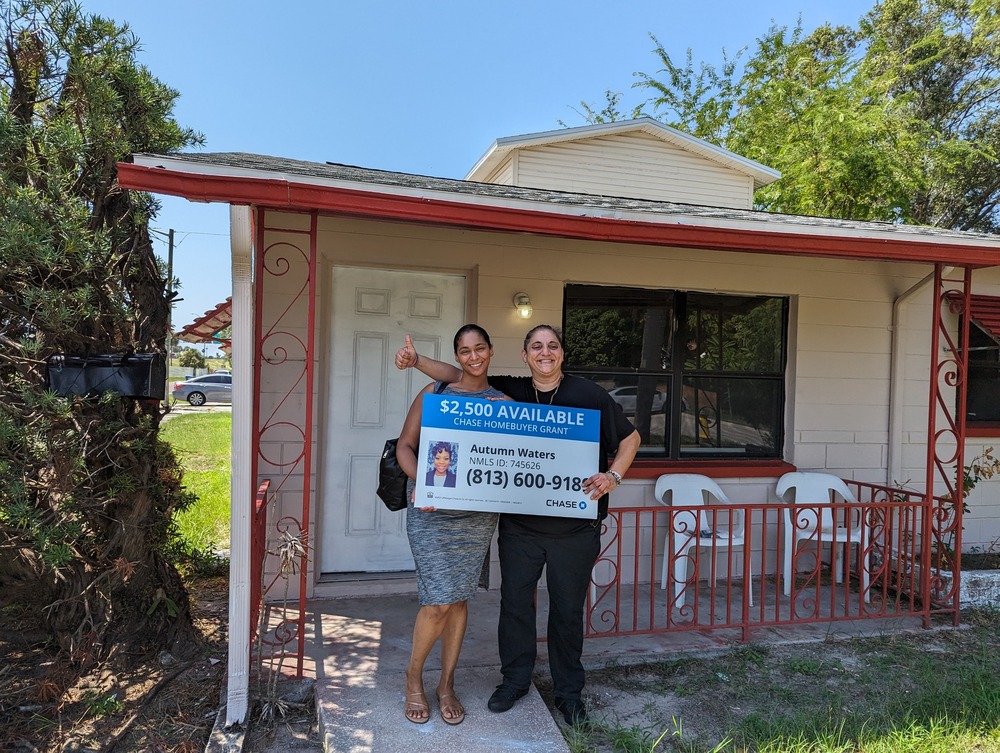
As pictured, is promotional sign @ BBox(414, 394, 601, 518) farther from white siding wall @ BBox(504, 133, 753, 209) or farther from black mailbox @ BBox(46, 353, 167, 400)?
white siding wall @ BBox(504, 133, 753, 209)

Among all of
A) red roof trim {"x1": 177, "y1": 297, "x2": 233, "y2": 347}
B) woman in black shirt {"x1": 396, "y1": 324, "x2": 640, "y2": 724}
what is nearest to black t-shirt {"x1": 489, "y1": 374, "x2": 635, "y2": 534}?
woman in black shirt {"x1": 396, "y1": 324, "x2": 640, "y2": 724}

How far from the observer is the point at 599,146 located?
780 cm

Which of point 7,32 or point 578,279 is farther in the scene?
point 578,279

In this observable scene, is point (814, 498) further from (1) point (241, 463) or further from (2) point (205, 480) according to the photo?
(2) point (205, 480)

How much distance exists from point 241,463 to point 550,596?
1.44m

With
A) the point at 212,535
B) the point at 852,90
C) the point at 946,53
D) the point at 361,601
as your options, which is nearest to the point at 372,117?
the point at 852,90

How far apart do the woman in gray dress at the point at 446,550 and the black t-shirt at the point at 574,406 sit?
0.11m

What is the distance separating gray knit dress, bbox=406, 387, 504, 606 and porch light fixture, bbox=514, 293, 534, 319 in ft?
6.11

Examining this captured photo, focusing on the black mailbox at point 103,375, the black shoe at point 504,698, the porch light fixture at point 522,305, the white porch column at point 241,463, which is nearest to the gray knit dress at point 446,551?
the black shoe at point 504,698

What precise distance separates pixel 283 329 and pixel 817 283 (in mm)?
4117

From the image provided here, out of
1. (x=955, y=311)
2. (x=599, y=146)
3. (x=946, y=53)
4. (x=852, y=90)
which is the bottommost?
(x=955, y=311)

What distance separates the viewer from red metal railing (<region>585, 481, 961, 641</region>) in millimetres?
3693

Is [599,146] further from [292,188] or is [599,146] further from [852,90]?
[852,90]

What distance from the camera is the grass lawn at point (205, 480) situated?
17.6ft
